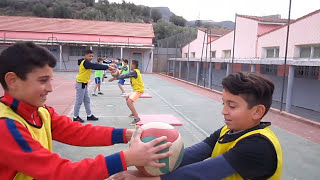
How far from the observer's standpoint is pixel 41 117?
1620mm

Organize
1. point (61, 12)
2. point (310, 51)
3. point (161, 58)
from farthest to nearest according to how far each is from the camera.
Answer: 1. point (61, 12)
2. point (161, 58)
3. point (310, 51)

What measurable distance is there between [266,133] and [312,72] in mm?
10681

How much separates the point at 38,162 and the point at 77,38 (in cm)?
2929

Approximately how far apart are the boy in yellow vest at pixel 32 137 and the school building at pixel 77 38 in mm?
26704

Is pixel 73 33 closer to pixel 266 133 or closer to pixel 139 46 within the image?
pixel 139 46

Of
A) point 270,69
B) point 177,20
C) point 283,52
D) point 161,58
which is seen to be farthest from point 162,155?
point 177,20

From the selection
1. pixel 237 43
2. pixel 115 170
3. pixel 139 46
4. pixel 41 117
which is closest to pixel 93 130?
pixel 41 117

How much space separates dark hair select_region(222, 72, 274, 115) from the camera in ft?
5.06

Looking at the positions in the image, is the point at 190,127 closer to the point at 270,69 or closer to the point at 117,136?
the point at 117,136

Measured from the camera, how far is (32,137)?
4.51 ft

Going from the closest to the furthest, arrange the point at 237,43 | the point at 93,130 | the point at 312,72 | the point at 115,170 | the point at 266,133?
the point at 115,170 < the point at 266,133 < the point at 93,130 < the point at 312,72 < the point at 237,43

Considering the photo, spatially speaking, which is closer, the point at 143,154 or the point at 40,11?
the point at 143,154

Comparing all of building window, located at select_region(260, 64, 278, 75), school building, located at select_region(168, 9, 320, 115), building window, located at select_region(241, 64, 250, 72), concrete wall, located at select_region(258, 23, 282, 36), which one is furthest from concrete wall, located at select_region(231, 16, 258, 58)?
building window, located at select_region(260, 64, 278, 75)

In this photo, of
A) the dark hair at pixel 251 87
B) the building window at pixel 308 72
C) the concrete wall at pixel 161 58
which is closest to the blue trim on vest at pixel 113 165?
the dark hair at pixel 251 87
